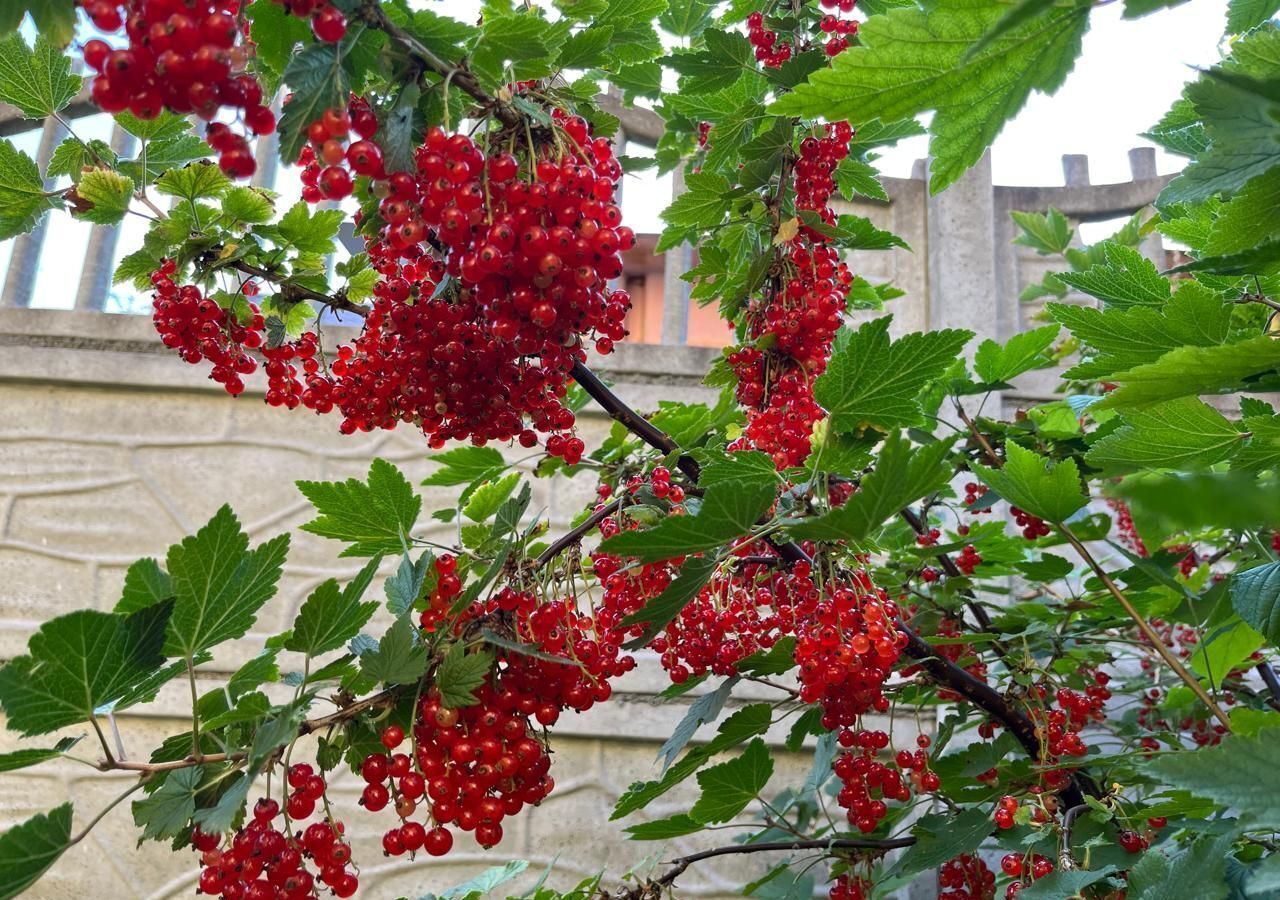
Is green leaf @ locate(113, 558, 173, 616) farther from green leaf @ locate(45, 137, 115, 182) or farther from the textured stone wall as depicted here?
the textured stone wall

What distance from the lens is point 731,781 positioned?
0.99 m

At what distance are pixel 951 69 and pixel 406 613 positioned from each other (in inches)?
17.8

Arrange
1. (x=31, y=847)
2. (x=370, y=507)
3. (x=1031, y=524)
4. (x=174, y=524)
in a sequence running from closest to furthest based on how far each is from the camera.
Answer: (x=31, y=847)
(x=370, y=507)
(x=1031, y=524)
(x=174, y=524)

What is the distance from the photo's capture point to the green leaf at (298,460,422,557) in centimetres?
77

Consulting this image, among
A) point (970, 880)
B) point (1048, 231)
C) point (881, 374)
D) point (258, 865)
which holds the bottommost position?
point (970, 880)

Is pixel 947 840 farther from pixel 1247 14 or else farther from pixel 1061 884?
pixel 1247 14

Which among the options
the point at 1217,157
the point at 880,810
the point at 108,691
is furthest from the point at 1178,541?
the point at 108,691

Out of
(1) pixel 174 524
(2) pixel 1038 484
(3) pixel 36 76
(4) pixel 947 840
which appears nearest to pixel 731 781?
(4) pixel 947 840

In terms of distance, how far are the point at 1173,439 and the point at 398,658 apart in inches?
21.2

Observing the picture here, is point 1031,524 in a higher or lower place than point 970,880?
higher

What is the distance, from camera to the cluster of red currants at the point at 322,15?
47cm

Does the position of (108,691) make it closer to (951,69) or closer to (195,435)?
(951,69)

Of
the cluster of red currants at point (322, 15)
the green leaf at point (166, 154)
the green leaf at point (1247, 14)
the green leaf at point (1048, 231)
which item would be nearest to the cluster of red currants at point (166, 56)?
the cluster of red currants at point (322, 15)

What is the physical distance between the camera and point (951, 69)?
50 centimetres
